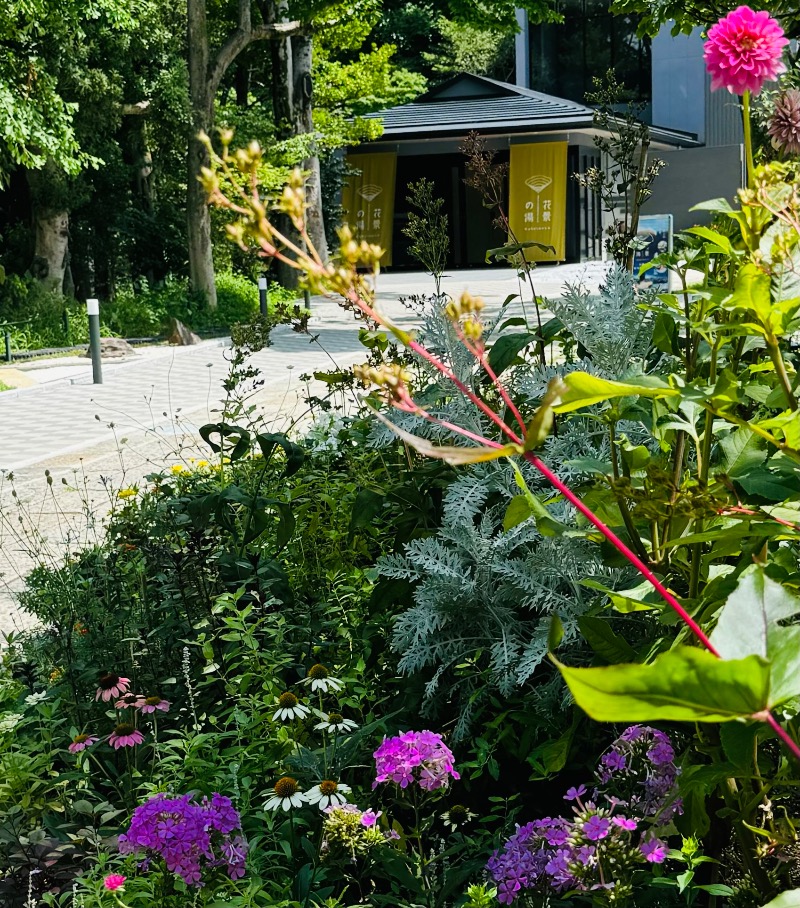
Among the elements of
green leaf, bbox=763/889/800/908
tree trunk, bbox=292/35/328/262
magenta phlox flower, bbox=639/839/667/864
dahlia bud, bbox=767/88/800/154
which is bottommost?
magenta phlox flower, bbox=639/839/667/864

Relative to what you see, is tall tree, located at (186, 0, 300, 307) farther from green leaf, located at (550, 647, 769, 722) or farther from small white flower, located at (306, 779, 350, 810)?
green leaf, located at (550, 647, 769, 722)

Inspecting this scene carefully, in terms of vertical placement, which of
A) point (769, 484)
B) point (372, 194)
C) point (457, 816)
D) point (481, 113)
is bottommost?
point (457, 816)

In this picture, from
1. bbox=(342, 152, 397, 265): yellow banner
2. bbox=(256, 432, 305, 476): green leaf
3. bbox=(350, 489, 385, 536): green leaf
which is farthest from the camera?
bbox=(342, 152, 397, 265): yellow banner

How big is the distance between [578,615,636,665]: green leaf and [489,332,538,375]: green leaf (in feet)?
4.18

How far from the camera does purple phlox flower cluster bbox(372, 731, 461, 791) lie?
1923 mm

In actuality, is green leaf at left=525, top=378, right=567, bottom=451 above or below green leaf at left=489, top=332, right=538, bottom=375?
above

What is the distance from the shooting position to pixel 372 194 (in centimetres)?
3397

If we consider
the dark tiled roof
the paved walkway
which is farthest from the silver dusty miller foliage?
the dark tiled roof

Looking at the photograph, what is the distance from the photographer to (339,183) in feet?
105

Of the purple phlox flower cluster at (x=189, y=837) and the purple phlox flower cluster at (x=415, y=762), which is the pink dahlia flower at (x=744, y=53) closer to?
the purple phlox flower cluster at (x=415, y=762)

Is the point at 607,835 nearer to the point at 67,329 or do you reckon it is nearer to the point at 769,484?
the point at 769,484

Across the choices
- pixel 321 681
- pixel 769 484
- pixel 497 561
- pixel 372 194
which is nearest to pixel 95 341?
pixel 321 681

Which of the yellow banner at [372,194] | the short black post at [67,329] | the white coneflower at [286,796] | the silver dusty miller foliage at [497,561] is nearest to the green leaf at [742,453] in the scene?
the silver dusty miller foliage at [497,561]

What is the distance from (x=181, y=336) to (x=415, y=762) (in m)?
17.1
